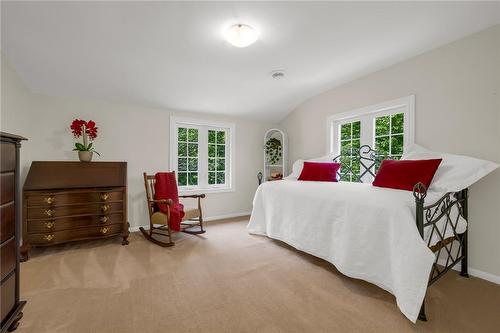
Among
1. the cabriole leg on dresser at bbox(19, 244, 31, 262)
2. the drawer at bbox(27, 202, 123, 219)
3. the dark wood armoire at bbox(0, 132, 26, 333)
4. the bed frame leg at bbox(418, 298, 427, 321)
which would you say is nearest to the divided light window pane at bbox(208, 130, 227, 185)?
the drawer at bbox(27, 202, 123, 219)

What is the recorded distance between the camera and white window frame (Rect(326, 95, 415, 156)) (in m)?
2.75

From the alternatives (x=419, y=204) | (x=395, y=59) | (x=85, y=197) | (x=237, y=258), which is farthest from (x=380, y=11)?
(x=85, y=197)

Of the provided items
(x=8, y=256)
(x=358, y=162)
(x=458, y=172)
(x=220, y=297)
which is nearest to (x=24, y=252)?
(x=8, y=256)

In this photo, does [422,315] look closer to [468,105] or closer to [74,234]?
[468,105]

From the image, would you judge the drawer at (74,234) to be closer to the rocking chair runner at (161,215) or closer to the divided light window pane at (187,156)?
the rocking chair runner at (161,215)

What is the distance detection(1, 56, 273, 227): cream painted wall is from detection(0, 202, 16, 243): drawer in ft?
4.88

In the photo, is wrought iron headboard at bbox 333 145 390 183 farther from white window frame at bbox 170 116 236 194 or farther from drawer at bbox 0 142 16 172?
drawer at bbox 0 142 16 172

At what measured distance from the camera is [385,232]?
1.77 m

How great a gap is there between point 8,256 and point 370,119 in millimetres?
3852

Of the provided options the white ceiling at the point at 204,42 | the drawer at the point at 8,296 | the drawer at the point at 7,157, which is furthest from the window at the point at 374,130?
the drawer at the point at 8,296

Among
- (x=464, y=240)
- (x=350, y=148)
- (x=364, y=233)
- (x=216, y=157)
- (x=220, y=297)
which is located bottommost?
(x=220, y=297)

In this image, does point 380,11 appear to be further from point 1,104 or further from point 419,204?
point 1,104

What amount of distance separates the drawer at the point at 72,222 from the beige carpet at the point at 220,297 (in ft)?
1.03

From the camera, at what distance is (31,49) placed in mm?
2324
